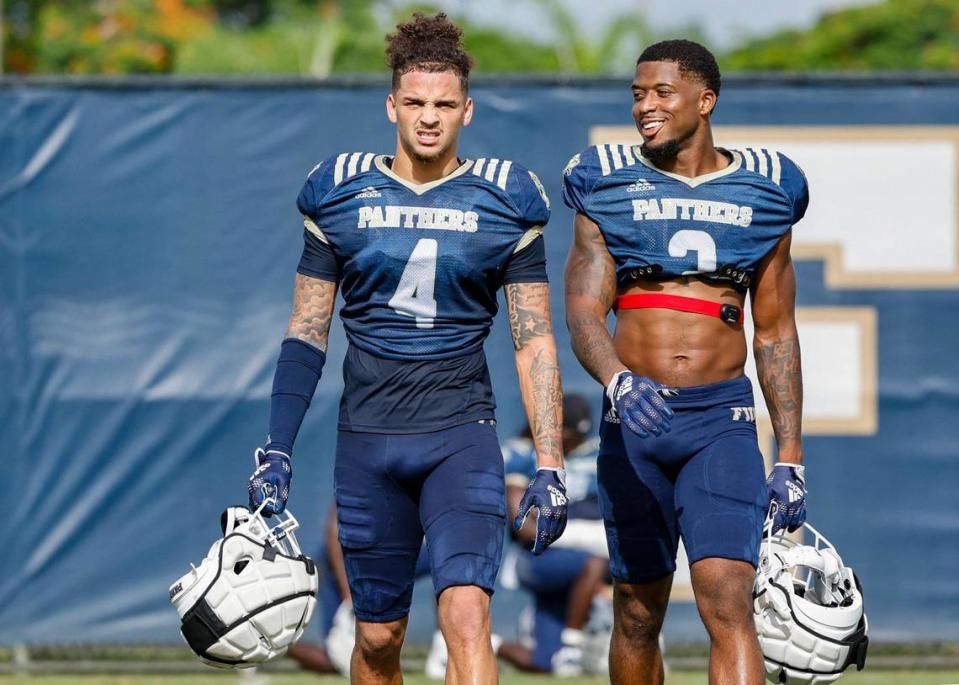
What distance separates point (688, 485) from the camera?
5395 millimetres

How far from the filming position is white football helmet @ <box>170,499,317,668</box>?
5.04 m

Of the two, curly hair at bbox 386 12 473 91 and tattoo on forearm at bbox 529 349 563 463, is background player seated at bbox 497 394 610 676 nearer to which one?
tattoo on forearm at bbox 529 349 563 463

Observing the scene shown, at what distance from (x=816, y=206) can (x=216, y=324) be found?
3134mm

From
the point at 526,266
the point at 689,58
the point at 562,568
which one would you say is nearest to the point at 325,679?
the point at 562,568

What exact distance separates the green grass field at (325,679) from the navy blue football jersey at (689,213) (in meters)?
2.91

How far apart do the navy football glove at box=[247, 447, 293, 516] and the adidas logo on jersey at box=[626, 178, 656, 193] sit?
1.52 m

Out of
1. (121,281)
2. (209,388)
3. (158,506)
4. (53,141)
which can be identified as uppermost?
(53,141)

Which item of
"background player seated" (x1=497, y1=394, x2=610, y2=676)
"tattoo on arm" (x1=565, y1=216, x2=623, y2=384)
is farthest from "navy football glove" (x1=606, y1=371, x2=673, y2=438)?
"background player seated" (x1=497, y1=394, x2=610, y2=676)

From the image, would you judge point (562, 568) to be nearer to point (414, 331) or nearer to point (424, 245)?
point (414, 331)

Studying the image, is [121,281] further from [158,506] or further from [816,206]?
[816,206]

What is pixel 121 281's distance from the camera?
823 cm

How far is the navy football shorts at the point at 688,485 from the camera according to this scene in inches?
207

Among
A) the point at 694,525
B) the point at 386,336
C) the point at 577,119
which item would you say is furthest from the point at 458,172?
the point at 577,119

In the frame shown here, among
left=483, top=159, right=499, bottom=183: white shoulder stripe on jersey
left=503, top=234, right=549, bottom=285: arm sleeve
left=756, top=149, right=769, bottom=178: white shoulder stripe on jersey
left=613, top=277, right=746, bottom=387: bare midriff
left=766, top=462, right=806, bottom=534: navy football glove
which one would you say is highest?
left=756, top=149, right=769, bottom=178: white shoulder stripe on jersey
